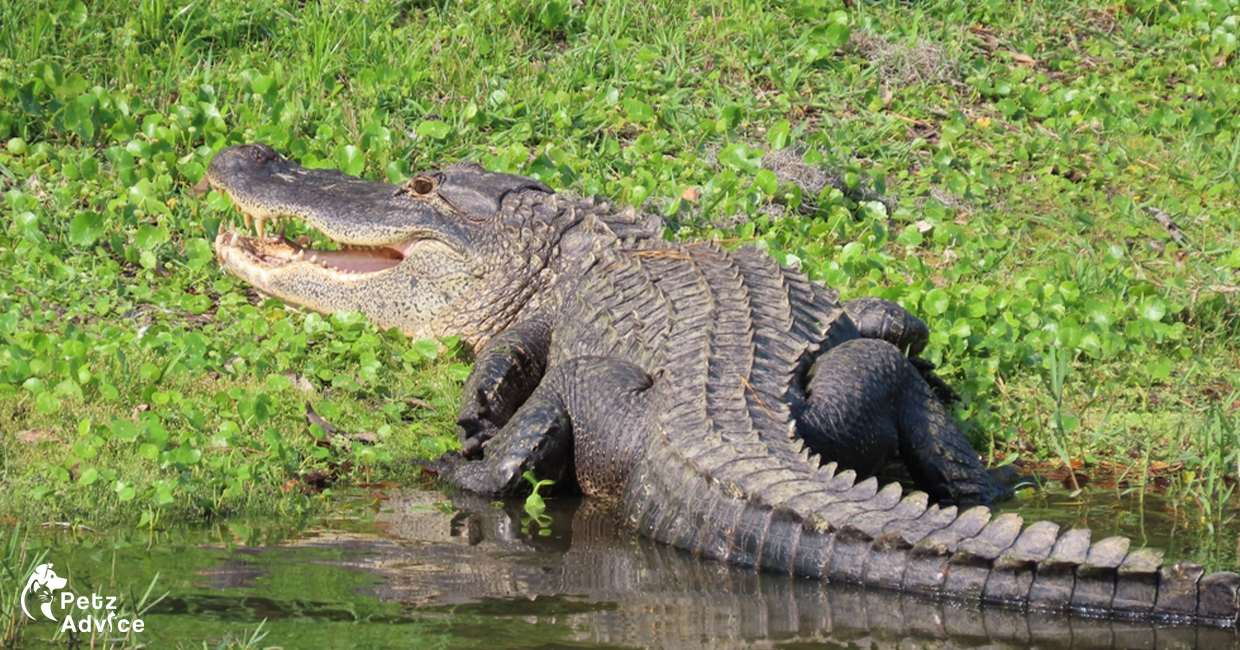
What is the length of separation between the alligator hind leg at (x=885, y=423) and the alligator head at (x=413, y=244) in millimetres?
1533

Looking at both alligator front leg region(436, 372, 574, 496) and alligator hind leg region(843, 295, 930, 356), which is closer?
alligator front leg region(436, 372, 574, 496)

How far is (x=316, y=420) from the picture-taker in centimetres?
476

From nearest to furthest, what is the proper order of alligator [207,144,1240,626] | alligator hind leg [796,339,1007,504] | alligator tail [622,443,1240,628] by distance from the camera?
alligator tail [622,443,1240,628] → alligator [207,144,1240,626] → alligator hind leg [796,339,1007,504]

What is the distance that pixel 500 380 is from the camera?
16.4 feet

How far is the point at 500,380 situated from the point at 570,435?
64 cm

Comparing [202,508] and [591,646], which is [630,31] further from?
[591,646]

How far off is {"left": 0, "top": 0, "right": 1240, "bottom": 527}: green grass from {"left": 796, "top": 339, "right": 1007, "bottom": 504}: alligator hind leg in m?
0.44

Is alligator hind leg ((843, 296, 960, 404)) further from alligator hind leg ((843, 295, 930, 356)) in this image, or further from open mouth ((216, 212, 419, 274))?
open mouth ((216, 212, 419, 274))

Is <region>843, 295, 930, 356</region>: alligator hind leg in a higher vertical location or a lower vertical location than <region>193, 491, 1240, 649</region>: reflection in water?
lower

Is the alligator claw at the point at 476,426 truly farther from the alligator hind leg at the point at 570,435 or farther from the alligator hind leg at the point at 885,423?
the alligator hind leg at the point at 885,423

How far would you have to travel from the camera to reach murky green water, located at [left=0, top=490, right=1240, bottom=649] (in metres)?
3.00

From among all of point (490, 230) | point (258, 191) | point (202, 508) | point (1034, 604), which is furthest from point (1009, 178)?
point (202, 508)

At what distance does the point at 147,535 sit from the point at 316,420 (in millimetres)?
1151

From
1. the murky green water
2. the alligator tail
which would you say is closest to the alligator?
the alligator tail
